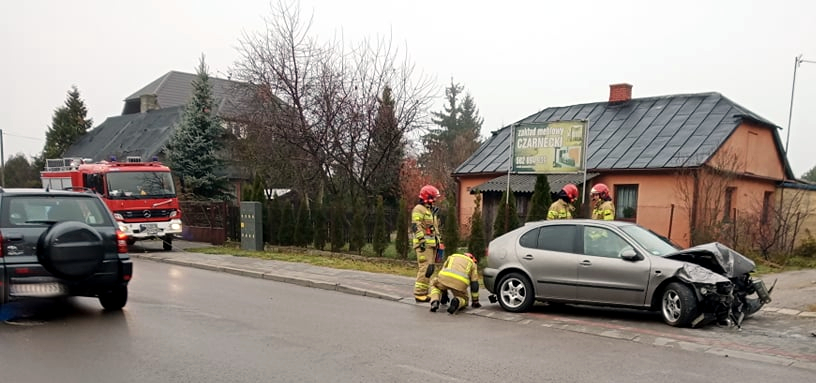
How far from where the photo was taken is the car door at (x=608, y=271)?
26.6 feet

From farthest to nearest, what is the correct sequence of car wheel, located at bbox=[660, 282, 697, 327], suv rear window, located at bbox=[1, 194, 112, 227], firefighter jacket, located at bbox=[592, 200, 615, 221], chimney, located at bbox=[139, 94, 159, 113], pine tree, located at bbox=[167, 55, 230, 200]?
chimney, located at bbox=[139, 94, 159, 113] → pine tree, located at bbox=[167, 55, 230, 200] → firefighter jacket, located at bbox=[592, 200, 615, 221] → car wheel, located at bbox=[660, 282, 697, 327] → suv rear window, located at bbox=[1, 194, 112, 227]

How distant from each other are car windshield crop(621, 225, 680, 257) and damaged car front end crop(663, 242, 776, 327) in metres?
0.21

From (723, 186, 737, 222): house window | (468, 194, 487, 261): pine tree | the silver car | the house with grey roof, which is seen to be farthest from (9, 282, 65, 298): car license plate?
(723, 186, 737, 222): house window

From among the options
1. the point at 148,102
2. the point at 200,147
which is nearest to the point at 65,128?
the point at 148,102

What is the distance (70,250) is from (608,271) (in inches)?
282

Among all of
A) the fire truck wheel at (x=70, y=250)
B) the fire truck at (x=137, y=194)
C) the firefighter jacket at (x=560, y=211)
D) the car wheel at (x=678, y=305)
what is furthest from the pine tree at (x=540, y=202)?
the fire truck at (x=137, y=194)

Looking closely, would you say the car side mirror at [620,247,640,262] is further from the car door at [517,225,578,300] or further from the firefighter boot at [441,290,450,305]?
the firefighter boot at [441,290,450,305]

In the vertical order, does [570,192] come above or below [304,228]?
above

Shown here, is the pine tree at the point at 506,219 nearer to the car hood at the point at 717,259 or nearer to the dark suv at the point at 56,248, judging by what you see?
the car hood at the point at 717,259

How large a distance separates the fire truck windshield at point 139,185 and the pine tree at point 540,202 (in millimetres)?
11465

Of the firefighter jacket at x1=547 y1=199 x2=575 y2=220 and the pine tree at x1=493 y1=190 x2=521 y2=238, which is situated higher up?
the firefighter jacket at x1=547 y1=199 x2=575 y2=220

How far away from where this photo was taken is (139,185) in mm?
18250

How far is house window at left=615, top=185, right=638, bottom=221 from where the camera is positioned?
20228mm

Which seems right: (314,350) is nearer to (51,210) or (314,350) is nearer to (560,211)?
(51,210)
